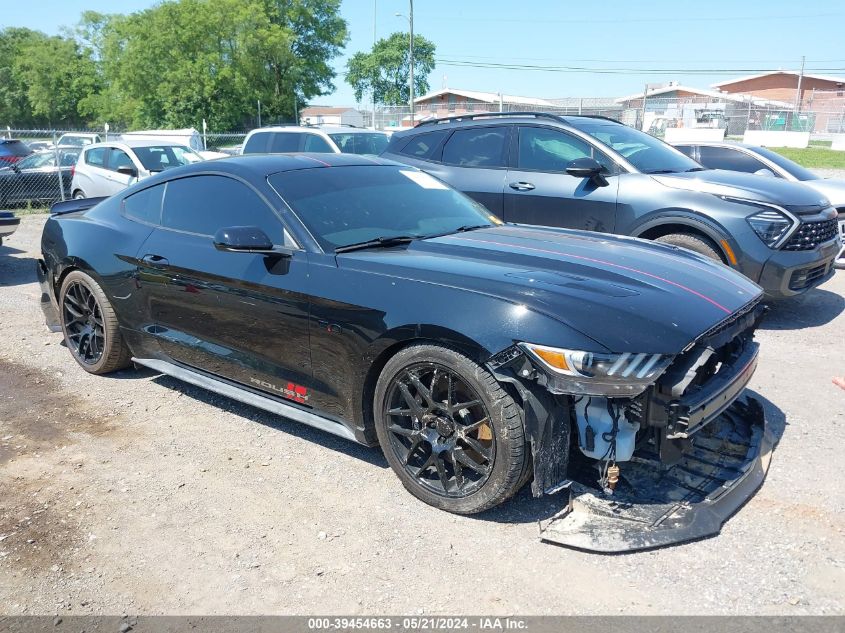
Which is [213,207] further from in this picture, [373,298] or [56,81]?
[56,81]

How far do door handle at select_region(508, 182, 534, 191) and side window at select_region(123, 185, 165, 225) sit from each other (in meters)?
3.58

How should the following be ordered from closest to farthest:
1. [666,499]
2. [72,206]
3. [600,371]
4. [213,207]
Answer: [600,371]
[666,499]
[213,207]
[72,206]

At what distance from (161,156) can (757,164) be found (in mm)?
10526

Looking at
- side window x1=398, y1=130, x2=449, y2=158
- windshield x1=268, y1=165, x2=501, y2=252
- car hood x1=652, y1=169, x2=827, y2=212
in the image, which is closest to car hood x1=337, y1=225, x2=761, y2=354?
windshield x1=268, y1=165, x2=501, y2=252

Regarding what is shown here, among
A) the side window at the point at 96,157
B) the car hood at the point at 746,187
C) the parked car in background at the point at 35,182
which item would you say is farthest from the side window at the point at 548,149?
the parked car in background at the point at 35,182

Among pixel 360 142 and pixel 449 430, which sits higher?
pixel 360 142

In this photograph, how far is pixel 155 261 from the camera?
4410mm

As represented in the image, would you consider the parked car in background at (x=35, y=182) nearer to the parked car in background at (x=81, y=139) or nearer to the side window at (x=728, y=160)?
the parked car in background at (x=81, y=139)

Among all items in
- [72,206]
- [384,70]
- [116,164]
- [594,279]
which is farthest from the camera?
[384,70]

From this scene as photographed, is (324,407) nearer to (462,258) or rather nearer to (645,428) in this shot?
(462,258)

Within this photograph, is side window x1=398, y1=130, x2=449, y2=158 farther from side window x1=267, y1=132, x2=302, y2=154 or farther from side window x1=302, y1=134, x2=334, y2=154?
side window x1=267, y1=132, x2=302, y2=154

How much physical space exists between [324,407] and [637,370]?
5.42ft

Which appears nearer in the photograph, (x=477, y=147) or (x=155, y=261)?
(x=155, y=261)

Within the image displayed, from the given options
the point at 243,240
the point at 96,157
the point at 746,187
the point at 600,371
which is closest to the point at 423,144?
the point at 746,187
